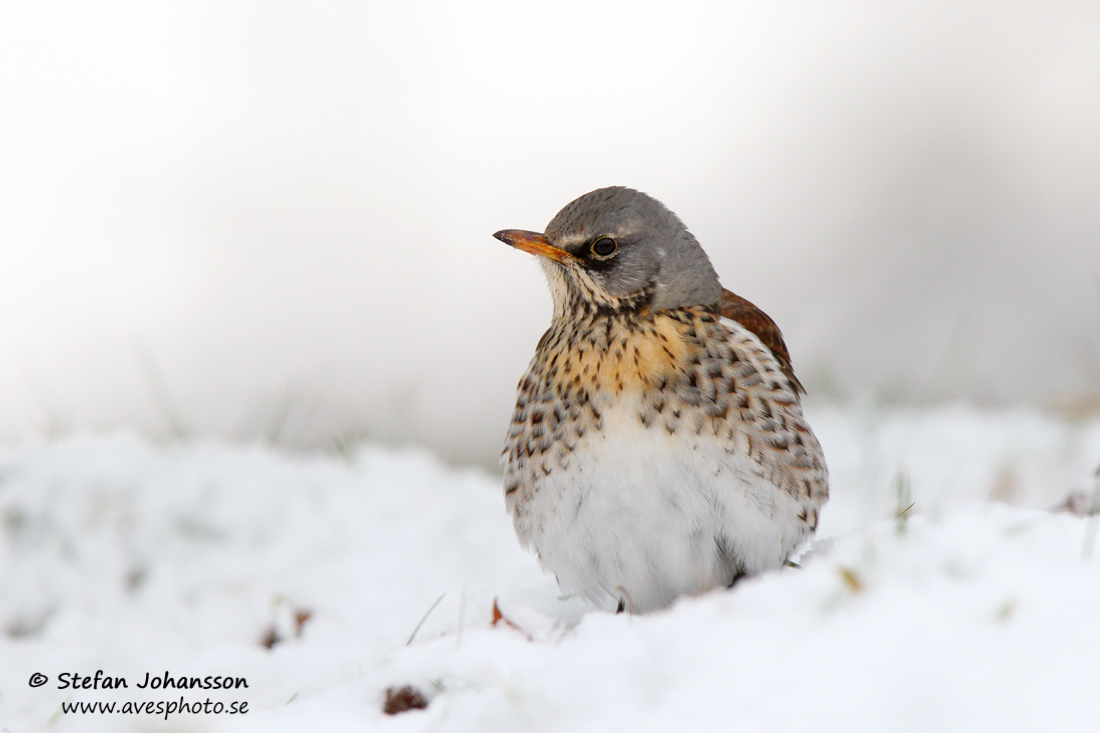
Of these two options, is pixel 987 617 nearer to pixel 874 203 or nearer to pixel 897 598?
pixel 897 598

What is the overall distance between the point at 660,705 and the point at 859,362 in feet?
20.7

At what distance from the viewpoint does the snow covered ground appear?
8.05ft

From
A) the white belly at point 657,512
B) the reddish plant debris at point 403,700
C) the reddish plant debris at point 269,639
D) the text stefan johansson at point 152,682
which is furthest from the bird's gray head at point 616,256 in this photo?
the text stefan johansson at point 152,682

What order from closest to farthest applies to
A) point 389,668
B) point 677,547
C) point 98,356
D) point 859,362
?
1. point 389,668
2. point 677,547
3. point 859,362
4. point 98,356

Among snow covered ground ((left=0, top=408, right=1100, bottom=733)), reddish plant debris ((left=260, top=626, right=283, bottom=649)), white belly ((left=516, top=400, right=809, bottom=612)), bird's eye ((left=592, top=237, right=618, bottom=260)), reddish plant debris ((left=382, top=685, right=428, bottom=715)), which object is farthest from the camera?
reddish plant debris ((left=260, top=626, right=283, bottom=649))

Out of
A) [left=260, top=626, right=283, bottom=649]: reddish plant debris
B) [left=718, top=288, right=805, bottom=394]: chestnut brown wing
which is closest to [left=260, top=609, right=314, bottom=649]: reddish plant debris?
[left=260, top=626, right=283, bottom=649]: reddish plant debris

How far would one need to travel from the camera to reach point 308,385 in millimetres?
6434

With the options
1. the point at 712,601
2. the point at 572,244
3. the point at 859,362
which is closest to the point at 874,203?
the point at 859,362

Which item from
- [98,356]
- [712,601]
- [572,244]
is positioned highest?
[572,244]

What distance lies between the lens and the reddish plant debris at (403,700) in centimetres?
300

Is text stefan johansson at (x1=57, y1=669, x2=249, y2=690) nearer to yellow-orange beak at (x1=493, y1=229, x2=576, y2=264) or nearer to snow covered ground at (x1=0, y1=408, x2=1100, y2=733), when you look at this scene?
snow covered ground at (x1=0, y1=408, x2=1100, y2=733)

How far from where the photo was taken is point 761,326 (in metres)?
4.50

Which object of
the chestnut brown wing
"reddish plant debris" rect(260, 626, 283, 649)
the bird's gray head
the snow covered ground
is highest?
the bird's gray head

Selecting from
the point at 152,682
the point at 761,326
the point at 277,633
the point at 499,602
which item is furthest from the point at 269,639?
the point at 761,326
